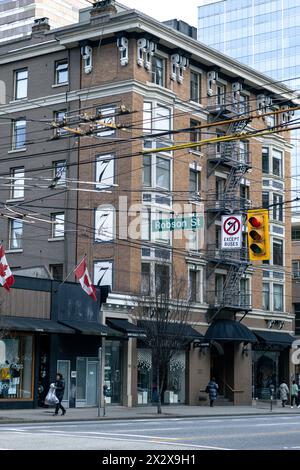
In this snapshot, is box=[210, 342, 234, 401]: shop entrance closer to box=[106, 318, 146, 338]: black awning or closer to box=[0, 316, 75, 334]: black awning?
box=[106, 318, 146, 338]: black awning

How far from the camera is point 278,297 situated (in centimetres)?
5891

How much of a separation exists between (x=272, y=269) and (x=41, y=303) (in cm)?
2168

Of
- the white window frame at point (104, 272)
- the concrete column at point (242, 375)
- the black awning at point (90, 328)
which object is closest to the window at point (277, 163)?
the concrete column at point (242, 375)

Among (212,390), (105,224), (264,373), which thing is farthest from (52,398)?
(264,373)

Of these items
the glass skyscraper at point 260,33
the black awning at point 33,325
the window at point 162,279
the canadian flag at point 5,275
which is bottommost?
the black awning at point 33,325

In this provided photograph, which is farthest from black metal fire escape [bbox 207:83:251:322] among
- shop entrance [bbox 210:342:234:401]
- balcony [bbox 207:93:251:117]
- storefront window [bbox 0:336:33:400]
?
storefront window [bbox 0:336:33:400]

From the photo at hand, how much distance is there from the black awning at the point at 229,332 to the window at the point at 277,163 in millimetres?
12093

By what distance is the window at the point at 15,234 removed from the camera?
166 ft

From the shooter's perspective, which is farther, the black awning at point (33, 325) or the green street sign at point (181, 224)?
the black awning at point (33, 325)

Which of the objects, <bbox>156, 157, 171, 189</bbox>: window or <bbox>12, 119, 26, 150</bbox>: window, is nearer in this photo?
<bbox>156, 157, 171, 189</bbox>: window

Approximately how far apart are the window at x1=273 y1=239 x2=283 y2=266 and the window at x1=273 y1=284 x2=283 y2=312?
156cm

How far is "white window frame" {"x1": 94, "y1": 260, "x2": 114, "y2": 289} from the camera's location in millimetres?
46906

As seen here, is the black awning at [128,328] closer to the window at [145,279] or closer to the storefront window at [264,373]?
the window at [145,279]

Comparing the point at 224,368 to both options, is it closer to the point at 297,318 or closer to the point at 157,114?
the point at 157,114
